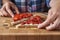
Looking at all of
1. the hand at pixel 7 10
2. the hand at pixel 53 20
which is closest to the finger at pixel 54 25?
the hand at pixel 53 20

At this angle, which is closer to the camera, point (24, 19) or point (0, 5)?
point (24, 19)

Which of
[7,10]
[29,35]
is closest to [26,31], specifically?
[29,35]

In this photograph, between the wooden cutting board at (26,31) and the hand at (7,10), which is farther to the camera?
the hand at (7,10)

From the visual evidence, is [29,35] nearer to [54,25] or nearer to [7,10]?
[54,25]

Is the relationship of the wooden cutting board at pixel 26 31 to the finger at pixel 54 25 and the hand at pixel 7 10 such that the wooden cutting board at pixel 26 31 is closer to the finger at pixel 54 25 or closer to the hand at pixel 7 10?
the finger at pixel 54 25

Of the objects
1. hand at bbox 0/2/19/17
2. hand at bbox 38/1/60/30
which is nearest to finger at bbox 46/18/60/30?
hand at bbox 38/1/60/30

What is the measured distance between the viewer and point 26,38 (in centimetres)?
79

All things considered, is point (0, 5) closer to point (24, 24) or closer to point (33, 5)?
point (33, 5)

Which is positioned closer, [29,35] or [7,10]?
[29,35]

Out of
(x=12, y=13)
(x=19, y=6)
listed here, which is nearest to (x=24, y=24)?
(x=12, y=13)

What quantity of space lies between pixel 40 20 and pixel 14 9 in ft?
0.89

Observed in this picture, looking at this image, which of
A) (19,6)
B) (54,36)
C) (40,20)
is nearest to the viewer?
(54,36)

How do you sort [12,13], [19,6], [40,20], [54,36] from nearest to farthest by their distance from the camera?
[54,36], [40,20], [12,13], [19,6]

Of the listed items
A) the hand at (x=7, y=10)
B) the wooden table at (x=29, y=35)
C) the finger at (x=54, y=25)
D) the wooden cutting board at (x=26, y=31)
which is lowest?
the wooden table at (x=29, y=35)
